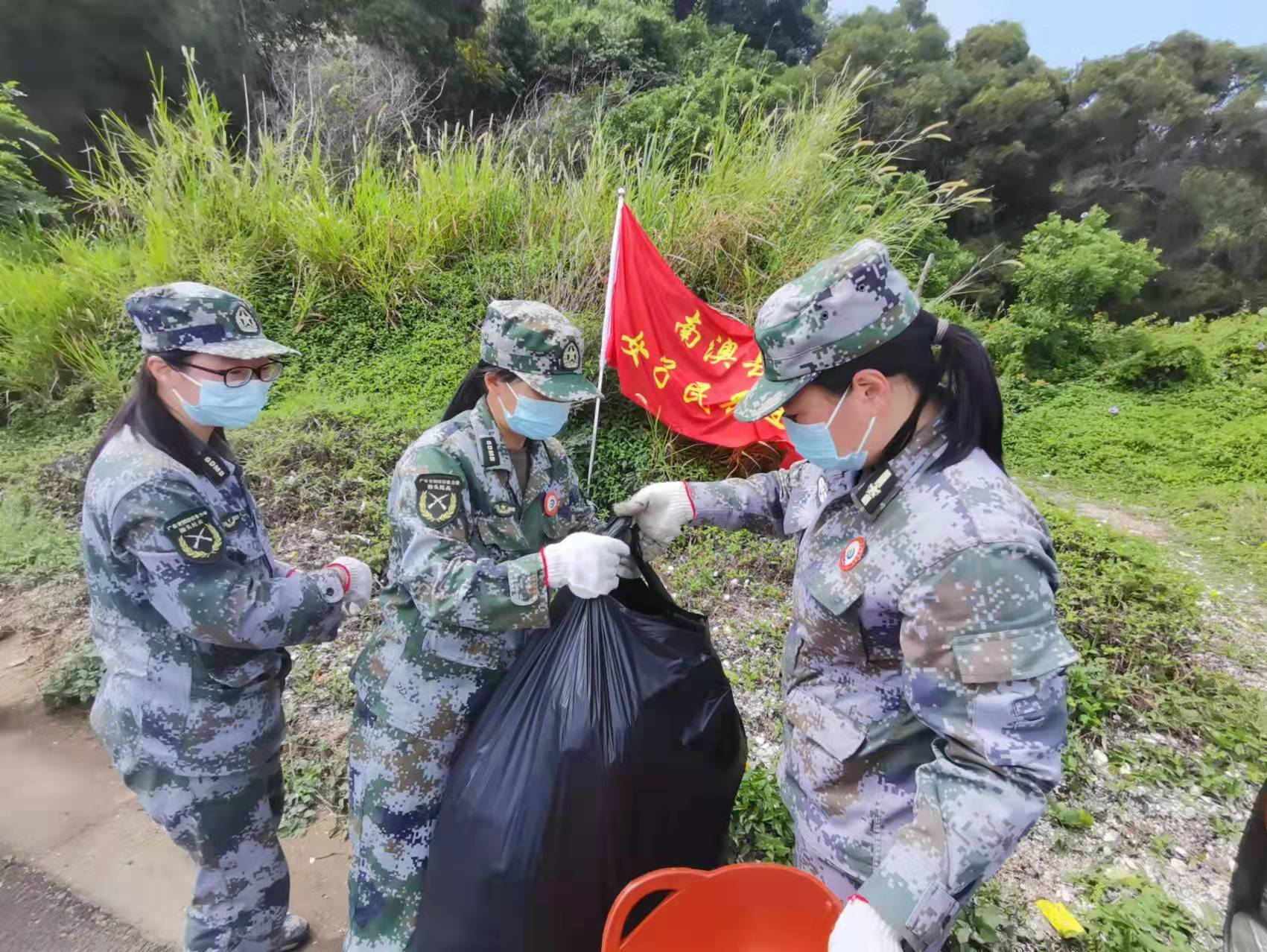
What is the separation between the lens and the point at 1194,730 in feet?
8.09

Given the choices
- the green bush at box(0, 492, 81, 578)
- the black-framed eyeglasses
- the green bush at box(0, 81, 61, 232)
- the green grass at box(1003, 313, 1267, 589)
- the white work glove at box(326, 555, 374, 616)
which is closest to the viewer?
the black-framed eyeglasses

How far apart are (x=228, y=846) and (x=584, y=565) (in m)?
1.14

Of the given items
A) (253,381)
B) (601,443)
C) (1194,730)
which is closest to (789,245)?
(601,443)

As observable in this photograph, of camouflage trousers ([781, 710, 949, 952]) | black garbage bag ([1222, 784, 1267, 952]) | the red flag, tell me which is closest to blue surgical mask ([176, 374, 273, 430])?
camouflage trousers ([781, 710, 949, 952])

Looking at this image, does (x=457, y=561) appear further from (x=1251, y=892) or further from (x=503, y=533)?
(x=1251, y=892)

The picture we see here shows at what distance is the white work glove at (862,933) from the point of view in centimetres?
87

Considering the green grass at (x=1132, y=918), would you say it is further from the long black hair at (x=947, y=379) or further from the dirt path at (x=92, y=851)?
the dirt path at (x=92, y=851)

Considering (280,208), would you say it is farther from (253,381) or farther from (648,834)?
(648,834)

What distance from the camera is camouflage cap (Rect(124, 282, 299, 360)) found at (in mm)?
1370

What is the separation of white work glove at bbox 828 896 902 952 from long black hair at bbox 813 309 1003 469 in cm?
63

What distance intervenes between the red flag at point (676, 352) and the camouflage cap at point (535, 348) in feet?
7.77

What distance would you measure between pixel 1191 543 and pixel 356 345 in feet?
19.8

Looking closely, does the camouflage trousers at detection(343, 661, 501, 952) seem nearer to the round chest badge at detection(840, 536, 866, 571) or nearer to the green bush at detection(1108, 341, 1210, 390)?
the round chest badge at detection(840, 536, 866, 571)

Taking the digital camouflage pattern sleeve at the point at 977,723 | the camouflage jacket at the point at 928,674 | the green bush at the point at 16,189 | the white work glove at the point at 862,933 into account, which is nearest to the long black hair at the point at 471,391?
the camouflage jacket at the point at 928,674
